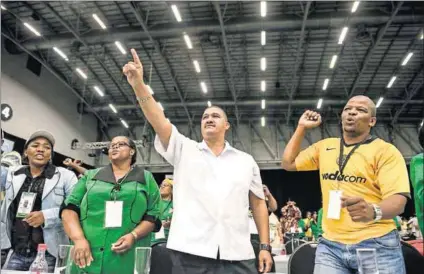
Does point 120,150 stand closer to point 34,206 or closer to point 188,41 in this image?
point 34,206

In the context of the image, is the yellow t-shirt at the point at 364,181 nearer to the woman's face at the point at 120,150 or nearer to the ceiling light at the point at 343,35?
the woman's face at the point at 120,150

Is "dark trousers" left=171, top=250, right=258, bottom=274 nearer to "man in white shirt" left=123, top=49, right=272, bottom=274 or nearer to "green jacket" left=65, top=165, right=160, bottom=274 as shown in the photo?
"man in white shirt" left=123, top=49, right=272, bottom=274

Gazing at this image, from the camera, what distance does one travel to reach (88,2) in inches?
357

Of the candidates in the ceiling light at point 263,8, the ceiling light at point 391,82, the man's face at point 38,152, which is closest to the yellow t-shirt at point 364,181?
the man's face at point 38,152

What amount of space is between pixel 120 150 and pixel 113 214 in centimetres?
45

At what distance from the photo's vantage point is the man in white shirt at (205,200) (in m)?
1.62

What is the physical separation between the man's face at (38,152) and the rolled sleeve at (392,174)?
75.3 inches

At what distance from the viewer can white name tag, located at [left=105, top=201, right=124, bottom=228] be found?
199cm

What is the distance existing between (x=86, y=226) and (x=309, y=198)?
46.5 feet

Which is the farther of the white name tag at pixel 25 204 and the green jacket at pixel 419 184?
the white name tag at pixel 25 204

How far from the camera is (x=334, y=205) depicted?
1492 mm

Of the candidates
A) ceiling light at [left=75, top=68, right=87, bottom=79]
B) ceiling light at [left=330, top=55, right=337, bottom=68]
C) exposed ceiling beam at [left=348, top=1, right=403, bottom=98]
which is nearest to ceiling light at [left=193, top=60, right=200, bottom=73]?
ceiling light at [left=75, top=68, right=87, bottom=79]

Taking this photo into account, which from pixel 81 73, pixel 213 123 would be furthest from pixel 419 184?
pixel 81 73

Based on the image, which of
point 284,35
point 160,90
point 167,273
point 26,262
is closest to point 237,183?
point 167,273
